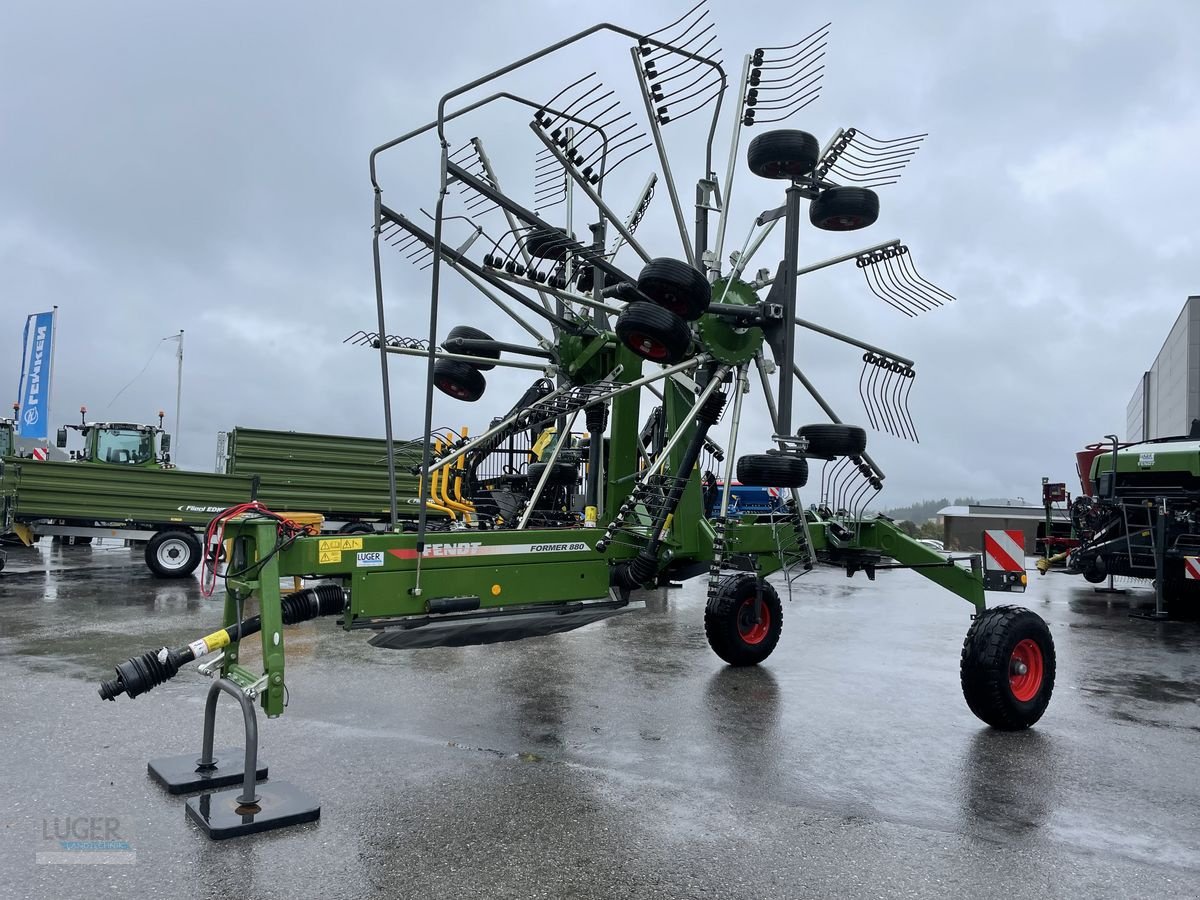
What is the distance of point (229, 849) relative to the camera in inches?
153

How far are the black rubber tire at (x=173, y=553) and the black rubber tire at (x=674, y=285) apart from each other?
11.8 metres

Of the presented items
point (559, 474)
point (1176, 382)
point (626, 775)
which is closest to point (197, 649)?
point (626, 775)

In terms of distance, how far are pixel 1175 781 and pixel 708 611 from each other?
3.59m

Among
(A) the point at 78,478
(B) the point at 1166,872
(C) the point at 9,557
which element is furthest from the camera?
(C) the point at 9,557

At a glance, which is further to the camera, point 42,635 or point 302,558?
point 42,635

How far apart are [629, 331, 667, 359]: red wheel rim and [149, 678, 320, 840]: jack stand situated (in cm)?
296

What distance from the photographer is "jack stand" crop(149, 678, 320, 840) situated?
406 cm

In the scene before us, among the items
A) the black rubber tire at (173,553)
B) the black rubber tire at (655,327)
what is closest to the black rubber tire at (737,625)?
the black rubber tire at (655,327)

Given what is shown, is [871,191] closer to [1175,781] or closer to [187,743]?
[1175,781]

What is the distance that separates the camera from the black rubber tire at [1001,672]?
6004 mm

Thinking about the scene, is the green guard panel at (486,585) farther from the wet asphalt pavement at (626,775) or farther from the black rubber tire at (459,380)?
the black rubber tire at (459,380)

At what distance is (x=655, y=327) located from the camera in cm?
560

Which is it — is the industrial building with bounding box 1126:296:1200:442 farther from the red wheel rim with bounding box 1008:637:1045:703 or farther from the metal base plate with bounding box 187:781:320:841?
the metal base plate with bounding box 187:781:320:841

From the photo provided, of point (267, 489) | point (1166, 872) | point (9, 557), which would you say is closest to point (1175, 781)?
point (1166, 872)
